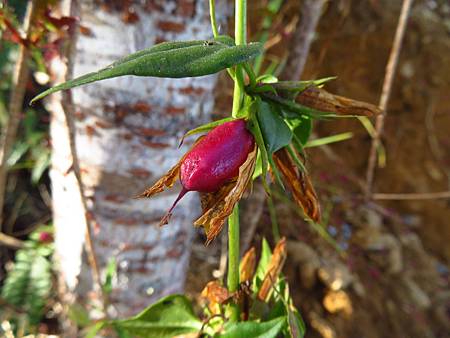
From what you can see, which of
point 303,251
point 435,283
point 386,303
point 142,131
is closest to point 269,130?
point 142,131

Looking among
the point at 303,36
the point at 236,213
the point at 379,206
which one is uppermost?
the point at 303,36

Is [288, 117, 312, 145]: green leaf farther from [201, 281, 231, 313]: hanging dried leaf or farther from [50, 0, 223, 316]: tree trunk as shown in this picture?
[50, 0, 223, 316]: tree trunk

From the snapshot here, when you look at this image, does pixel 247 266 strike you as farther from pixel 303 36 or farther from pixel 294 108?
pixel 303 36

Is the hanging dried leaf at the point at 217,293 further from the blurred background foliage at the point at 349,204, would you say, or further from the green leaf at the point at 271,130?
the blurred background foliage at the point at 349,204

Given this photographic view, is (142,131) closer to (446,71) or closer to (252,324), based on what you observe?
(252,324)

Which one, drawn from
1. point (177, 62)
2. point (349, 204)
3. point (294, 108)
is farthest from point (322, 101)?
point (349, 204)

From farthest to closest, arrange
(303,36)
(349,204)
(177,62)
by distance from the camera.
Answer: (349,204), (303,36), (177,62)
